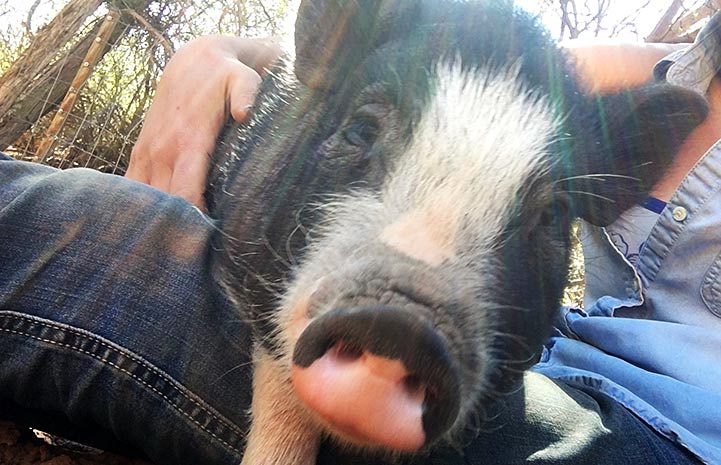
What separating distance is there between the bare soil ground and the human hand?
2.18 ft

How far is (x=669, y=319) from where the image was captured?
1662 mm

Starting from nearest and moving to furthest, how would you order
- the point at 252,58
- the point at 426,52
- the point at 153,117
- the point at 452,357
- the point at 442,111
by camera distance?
the point at 452,357 < the point at 442,111 < the point at 426,52 < the point at 153,117 < the point at 252,58

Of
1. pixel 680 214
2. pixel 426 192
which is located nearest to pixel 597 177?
pixel 680 214

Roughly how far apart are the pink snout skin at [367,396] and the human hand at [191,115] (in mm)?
1026

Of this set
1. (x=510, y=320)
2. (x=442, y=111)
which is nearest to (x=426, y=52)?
(x=442, y=111)

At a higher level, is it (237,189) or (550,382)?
(237,189)

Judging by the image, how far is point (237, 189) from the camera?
1.50 m

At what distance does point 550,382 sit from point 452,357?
65 centimetres

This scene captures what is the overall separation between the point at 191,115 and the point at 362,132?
2.86ft

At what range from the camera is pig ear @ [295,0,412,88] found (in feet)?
4.43

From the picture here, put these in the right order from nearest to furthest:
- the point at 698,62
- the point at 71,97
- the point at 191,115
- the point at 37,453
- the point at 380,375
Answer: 1. the point at 380,375
2. the point at 37,453
3. the point at 698,62
4. the point at 191,115
5. the point at 71,97

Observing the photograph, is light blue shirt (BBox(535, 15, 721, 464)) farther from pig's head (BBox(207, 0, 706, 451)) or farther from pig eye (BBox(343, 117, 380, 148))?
pig eye (BBox(343, 117, 380, 148))

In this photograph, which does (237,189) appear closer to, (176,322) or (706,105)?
(176,322)

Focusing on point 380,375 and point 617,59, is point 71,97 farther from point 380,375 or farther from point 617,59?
point 380,375
